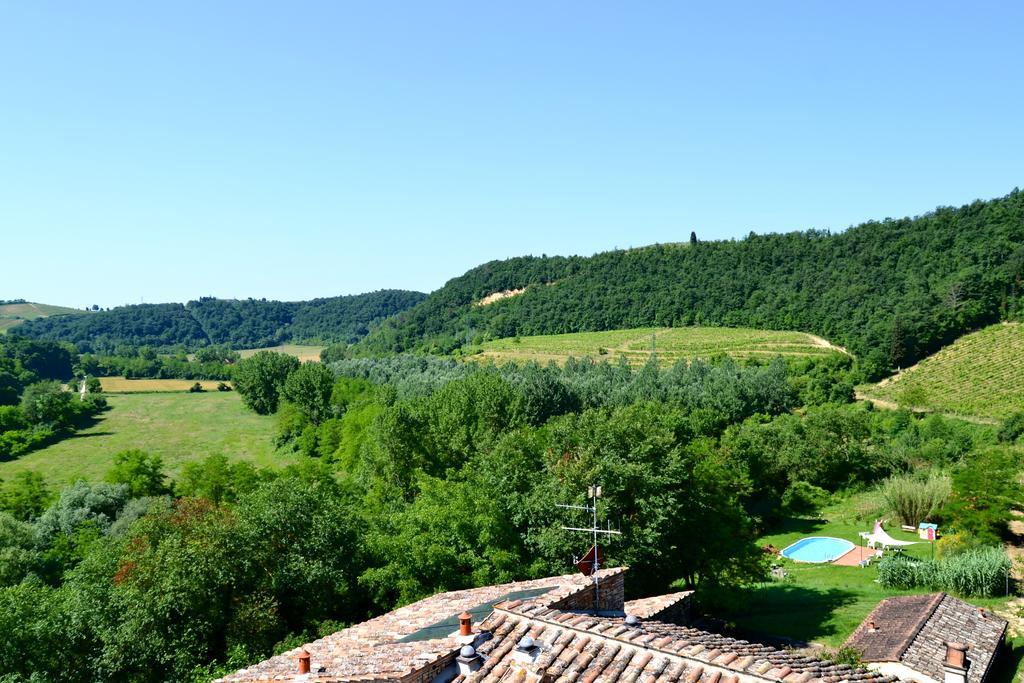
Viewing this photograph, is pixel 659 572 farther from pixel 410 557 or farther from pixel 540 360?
pixel 540 360

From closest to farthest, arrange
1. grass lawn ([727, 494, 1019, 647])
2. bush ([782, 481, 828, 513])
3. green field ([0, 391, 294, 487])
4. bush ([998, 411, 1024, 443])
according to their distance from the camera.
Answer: grass lawn ([727, 494, 1019, 647]), bush ([782, 481, 828, 513]), bush ([998, 411, 1024, 443]), green field ([0, 391, 294, 487])

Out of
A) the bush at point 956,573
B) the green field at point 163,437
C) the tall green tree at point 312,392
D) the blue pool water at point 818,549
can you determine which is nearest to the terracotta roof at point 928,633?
the bush at point 956,573

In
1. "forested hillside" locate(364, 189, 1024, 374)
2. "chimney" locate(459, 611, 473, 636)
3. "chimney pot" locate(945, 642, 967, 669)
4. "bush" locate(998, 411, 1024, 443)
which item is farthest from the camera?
"forested hillside" locate(364, 189, 1024, 374)

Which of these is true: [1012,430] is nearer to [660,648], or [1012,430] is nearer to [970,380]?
[970,380]

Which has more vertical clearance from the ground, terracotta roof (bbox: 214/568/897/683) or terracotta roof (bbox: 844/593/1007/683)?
terracotta roof (bbox: 214/568/897/683)

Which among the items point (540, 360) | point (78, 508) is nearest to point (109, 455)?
point (78, 508)

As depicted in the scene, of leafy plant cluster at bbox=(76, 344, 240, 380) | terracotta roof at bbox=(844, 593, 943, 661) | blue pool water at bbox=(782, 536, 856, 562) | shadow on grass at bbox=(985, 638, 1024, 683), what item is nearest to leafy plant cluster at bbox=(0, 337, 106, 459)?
leafy plant cluster at bbox=(76, 344, 240, 380)

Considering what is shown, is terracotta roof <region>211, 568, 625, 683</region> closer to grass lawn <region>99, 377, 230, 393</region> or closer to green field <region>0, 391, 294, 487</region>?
green field <region>0, 391, 294, 487</region>
